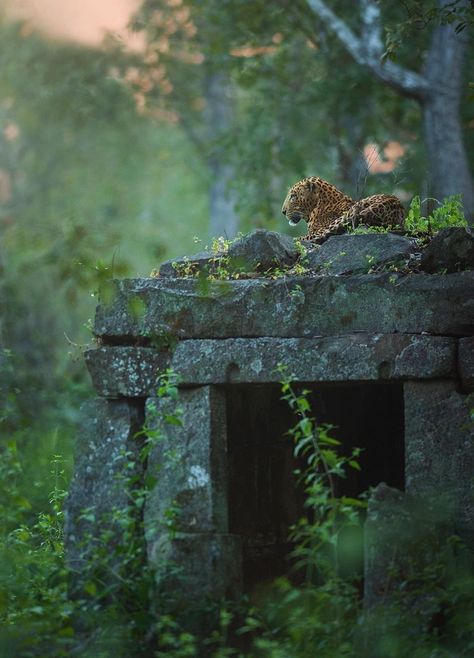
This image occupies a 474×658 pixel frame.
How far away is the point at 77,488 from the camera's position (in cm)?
717

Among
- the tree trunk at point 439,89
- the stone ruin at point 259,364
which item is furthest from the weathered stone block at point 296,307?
the tree trunk at point 439,89

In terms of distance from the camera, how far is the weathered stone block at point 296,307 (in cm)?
668

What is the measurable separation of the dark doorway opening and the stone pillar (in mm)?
488

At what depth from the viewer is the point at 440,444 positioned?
21.7 ft

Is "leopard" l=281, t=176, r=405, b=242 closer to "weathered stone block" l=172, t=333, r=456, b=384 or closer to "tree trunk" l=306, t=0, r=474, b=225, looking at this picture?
"weathered stone block" l=172, t=333, r=456, b=384

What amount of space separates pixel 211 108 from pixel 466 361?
2230cm

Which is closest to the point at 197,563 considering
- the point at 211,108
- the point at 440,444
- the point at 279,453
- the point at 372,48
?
the point at 440,444

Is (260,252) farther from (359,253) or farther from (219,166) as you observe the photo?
(219,166)

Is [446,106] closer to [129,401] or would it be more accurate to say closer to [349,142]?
[349,142]

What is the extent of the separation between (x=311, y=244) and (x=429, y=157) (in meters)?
9.03

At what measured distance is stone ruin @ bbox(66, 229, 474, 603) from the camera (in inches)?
260

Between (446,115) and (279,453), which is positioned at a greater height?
(446,115)

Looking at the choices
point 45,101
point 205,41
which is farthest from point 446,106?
point 45,101

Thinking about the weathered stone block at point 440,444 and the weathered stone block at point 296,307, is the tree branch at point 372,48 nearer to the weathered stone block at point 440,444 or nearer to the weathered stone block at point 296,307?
the weathered stone block at point 296,307
